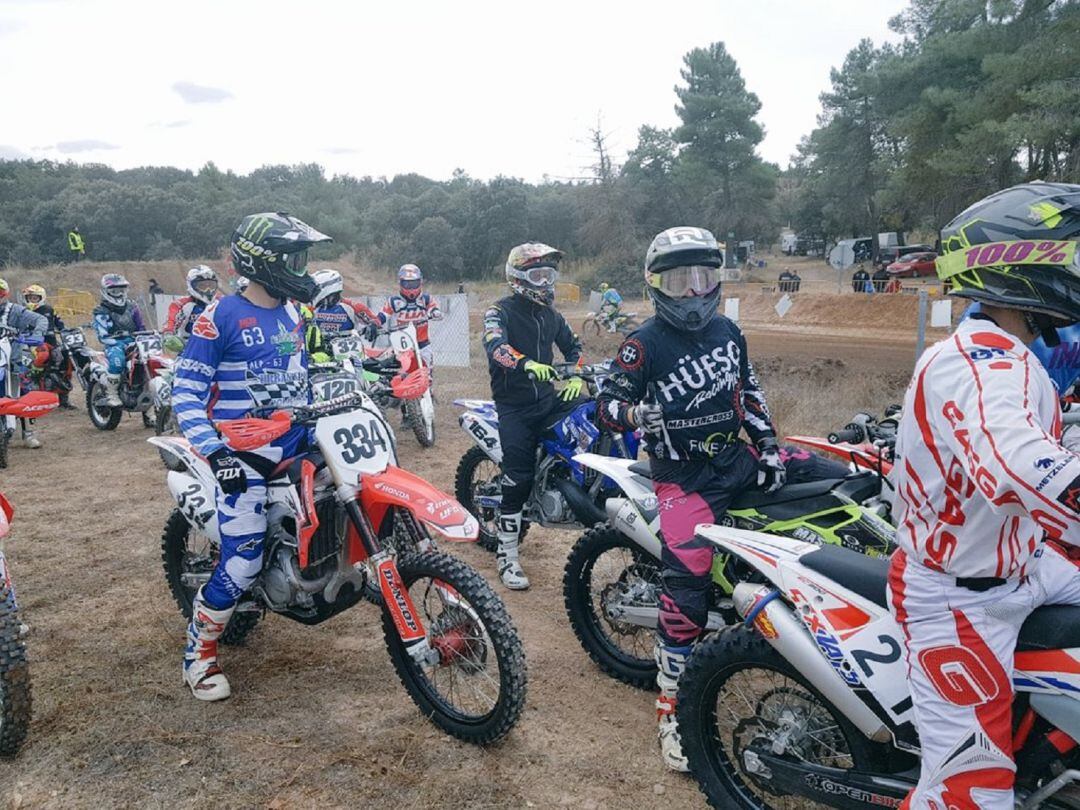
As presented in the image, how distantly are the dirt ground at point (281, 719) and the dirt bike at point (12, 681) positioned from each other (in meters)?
0.15

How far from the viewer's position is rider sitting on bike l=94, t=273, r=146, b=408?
419 inches

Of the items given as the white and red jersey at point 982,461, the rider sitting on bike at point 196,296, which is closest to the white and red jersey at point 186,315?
the rider sitting on bike at point 196,296

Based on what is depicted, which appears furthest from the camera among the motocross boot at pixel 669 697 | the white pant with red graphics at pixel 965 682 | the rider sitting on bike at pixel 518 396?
the rider sitting on bike at pixel 518 396

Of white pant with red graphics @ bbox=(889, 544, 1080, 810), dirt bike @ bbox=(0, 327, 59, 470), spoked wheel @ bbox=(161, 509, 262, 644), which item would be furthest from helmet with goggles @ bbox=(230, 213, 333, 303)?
dirt bike @ bbox=(0, 327, 59, 470)

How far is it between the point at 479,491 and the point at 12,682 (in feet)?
10.8

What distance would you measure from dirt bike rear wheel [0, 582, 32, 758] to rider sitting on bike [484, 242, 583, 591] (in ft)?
9.35

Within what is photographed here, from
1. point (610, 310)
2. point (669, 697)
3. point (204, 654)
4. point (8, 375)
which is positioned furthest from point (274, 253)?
point (610, 310)

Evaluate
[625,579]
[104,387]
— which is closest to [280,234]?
[625,579]

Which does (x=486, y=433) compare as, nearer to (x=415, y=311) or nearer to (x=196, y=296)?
(x=196, y=296)

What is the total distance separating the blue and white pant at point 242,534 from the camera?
11.8ft

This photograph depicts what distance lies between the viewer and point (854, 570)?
8.31ft

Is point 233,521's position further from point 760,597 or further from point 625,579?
point 760,597

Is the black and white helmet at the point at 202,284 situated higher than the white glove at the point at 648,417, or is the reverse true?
the black and white helmet at the point at 202,284

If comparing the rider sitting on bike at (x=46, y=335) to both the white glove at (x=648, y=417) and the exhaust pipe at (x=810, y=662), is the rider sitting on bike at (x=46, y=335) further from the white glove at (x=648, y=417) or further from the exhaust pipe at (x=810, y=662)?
the exhaust pipe at (x=810, y=662)
